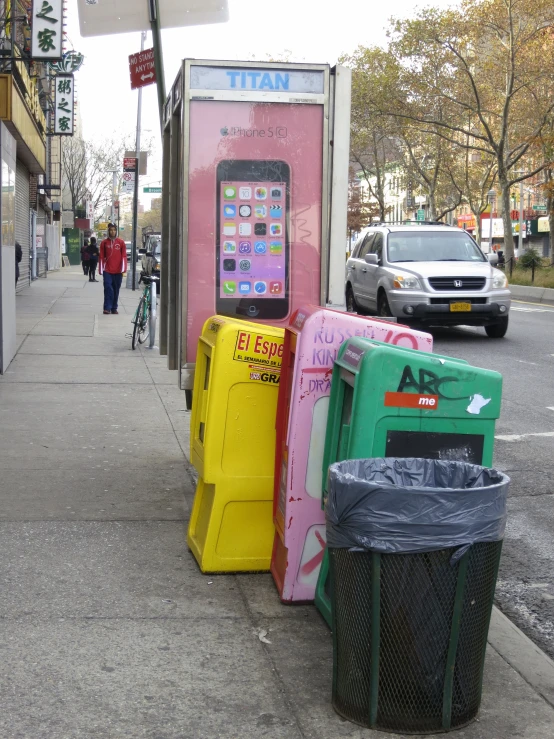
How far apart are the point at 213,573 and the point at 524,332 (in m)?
14.2

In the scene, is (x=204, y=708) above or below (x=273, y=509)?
below

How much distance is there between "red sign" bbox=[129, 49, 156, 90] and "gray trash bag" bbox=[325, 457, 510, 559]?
7.55 m

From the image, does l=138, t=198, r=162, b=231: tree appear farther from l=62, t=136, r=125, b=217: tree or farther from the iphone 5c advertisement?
the iphone 5c advertisement

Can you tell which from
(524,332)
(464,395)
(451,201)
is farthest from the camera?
(451,201)

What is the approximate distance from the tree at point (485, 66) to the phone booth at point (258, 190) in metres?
30.1

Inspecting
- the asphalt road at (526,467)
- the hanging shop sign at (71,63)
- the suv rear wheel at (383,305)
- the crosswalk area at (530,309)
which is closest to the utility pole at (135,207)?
the hanging shop sign at (71,63)

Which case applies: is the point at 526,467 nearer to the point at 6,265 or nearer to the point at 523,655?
the point at 523,655

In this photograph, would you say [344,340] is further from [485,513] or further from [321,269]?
[321,269]

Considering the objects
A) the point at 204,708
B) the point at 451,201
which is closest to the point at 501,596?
the point at 204,708

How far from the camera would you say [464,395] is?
3.77 m

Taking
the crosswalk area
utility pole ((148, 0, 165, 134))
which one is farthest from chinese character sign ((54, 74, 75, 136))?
utility pole ((148, 0, 165, 134))

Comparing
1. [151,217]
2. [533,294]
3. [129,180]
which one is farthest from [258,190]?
[151,217]

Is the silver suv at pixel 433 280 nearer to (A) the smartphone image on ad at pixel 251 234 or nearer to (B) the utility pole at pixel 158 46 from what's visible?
(B) the utility pole at pixel 158 46

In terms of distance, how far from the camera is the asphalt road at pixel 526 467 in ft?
16.2
